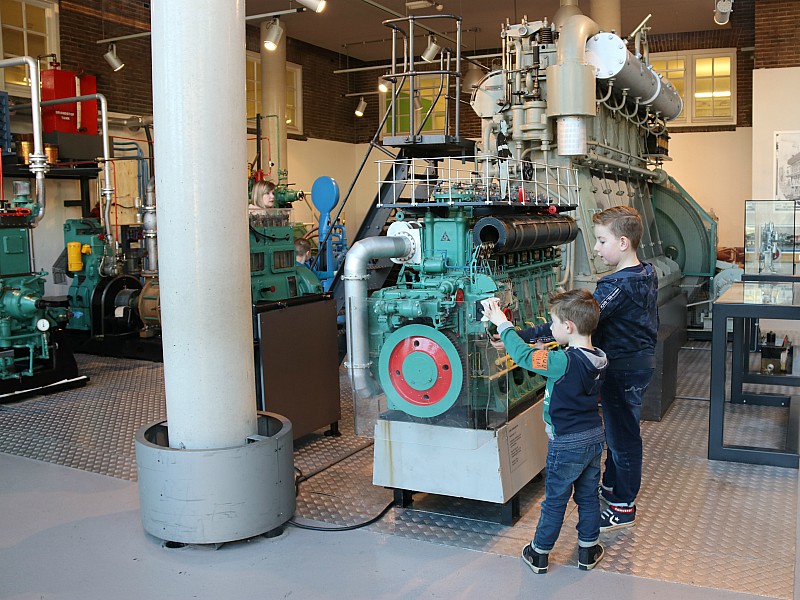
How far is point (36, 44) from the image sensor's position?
11.2m

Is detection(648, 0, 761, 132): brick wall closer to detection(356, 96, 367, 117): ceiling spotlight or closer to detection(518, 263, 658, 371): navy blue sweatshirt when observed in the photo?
detection(356, 96, 367, 117): ceiling spotlight

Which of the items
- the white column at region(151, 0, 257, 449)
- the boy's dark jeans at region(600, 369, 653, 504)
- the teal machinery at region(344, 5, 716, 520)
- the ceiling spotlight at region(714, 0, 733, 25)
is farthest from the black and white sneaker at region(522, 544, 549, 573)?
the ceiling spotlight at region(714, 0, 733, 25)

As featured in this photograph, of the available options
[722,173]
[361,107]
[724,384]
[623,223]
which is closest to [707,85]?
[722,173]

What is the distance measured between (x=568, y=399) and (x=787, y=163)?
10.1 m

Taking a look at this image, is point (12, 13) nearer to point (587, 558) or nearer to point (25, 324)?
point (25, 324)

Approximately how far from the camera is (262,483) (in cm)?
371

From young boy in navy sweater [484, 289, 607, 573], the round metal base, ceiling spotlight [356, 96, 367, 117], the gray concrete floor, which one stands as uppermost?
ceiling spotlight [356, 96, 367, 117]

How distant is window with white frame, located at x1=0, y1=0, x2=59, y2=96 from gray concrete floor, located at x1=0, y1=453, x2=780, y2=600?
838cm

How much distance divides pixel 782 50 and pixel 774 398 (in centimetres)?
779

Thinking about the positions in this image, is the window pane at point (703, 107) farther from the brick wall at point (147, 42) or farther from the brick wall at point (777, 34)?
the brick wall at point (777, 34)

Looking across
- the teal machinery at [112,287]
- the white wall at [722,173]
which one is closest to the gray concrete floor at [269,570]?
the teal machinery at [112,287]

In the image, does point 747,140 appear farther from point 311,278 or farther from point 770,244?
point 311,278

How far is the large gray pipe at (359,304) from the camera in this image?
381 centimetres

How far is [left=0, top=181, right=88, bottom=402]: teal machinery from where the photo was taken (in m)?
6.70
